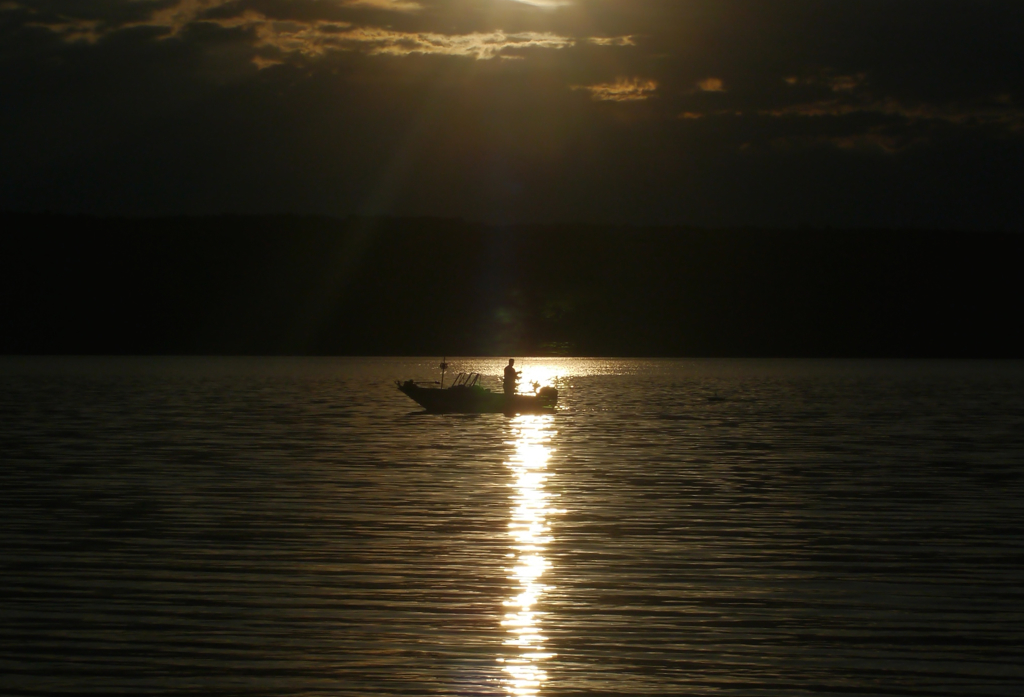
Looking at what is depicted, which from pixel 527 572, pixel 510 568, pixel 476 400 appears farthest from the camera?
pixel 476 400

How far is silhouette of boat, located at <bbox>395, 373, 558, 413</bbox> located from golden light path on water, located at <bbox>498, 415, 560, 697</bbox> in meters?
19.2

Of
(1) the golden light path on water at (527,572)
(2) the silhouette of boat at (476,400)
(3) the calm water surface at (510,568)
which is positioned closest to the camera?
(1) the golden light path on water at (527,572)

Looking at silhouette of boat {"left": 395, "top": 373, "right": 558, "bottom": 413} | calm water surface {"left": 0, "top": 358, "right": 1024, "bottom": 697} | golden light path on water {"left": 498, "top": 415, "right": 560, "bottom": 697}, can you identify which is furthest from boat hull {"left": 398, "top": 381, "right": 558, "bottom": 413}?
golden light path on water {"left": 498, "top": 415, "right": 560, "bottom": 697}

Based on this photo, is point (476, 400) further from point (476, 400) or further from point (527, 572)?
point (527, 572)

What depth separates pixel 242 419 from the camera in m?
52.7

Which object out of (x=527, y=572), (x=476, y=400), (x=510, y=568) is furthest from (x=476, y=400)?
(x=527, y=572)

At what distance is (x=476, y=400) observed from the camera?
56.0 metres

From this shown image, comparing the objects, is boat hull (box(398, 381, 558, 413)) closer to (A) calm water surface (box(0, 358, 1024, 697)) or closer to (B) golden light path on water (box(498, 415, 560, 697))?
(A) calm water surface (box(0, 358, 1024, 697))

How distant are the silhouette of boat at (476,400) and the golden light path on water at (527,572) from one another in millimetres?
19233

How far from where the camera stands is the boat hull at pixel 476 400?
56.0 m

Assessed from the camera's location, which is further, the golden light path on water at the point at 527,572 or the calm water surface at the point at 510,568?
the calm water surface at the point at 510,568

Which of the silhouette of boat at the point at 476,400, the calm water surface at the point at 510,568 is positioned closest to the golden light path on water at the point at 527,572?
the calm water surface at the point at 510,568

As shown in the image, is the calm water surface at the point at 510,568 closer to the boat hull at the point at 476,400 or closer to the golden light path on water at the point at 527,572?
the golden light path on water at the point at 527,572

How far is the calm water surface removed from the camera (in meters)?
12.5
